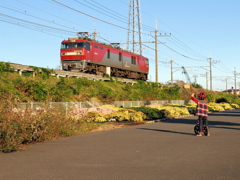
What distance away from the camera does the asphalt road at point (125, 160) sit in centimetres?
750

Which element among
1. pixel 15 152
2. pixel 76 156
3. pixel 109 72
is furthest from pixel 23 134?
pixel 109 72

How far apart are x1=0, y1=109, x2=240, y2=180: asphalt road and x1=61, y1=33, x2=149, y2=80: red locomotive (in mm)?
25233

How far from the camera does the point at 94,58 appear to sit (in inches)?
1553

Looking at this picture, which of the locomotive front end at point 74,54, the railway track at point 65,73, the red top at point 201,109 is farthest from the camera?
the locomotive front end at point 74,54

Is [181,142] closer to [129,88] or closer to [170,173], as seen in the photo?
[170,173]

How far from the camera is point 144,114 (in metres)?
25.8

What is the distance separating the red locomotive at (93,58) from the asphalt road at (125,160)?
25.2 metres

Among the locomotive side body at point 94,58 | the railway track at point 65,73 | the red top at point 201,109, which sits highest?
the locomotive side body at point 94,58

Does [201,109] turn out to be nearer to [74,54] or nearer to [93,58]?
[74,54]

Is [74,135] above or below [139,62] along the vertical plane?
below

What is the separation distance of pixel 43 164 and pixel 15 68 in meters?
21.7

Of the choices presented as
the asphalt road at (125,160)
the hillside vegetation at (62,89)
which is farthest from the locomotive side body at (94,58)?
the asphalt road at (125,160)

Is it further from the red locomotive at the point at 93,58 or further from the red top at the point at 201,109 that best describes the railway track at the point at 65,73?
the red top at the point at 201,109

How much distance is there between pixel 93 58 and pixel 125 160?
30.4 meters
